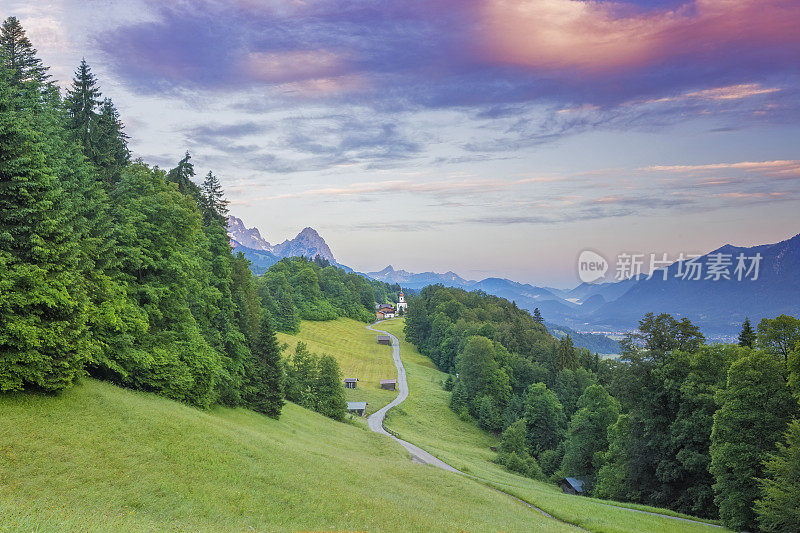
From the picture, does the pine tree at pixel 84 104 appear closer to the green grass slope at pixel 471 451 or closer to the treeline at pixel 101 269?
the treeline at pixel 101 269

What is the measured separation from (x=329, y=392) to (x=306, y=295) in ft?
275

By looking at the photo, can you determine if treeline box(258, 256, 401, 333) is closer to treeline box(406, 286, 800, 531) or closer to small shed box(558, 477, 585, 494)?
treeline box(406, 286, 800, 531)

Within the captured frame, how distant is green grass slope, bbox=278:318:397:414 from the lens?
2805 inches

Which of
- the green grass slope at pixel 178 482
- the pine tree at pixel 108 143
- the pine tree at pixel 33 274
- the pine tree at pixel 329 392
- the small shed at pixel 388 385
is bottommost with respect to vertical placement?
the small shed at pixel 388 385

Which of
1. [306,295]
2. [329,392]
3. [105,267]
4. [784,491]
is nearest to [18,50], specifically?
[105,267]

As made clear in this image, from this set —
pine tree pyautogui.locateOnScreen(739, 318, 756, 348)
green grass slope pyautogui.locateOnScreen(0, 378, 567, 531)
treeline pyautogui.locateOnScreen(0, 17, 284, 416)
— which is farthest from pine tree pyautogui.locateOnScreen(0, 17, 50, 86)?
pine tree pyautogui.locateOnScreen(739, 318, 756, 348)

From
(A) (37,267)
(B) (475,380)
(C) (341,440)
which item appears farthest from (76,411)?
(B) (475,380)

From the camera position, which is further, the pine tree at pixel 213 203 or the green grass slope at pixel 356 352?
the green grass slope at pixel 356 352

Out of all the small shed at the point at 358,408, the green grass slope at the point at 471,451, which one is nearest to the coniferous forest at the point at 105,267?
the green grass slope at the point at 471,451

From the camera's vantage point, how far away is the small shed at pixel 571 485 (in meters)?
46.2

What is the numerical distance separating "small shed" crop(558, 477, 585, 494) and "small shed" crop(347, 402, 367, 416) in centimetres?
2602

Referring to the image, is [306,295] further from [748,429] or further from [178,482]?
[178,482]

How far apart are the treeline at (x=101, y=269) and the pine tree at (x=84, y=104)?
79 millimetres

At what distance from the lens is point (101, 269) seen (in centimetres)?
2359
